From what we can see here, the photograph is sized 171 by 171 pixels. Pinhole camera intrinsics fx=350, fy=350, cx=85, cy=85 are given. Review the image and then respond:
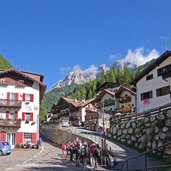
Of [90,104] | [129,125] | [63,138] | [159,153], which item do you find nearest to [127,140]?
[129,125]

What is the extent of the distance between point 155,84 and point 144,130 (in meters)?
16.9

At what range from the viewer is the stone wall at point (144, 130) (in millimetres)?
23609

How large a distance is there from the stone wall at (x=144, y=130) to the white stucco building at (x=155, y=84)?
9.58 meters

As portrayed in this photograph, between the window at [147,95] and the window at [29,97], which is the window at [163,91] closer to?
the window at [147,95]

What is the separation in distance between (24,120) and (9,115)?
2.26m

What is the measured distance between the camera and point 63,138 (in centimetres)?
4931

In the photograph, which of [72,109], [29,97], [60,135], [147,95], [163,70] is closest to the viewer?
[163,70]

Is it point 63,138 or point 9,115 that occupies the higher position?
point 9,115

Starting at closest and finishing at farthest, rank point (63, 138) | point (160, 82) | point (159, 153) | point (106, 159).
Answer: point (159, 153) < point (106, 159) < point (160, 82) < point (63, 138)

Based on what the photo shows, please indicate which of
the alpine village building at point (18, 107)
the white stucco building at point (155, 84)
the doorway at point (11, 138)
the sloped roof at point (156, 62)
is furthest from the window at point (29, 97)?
the sloped roof at point (156, 62)

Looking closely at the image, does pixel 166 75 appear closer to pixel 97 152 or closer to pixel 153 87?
pixel 153 87

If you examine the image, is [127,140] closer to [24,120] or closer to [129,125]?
[129,125]

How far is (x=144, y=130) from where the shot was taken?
26.9 m

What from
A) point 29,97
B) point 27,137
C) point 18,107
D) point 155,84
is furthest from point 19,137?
point 155,84
